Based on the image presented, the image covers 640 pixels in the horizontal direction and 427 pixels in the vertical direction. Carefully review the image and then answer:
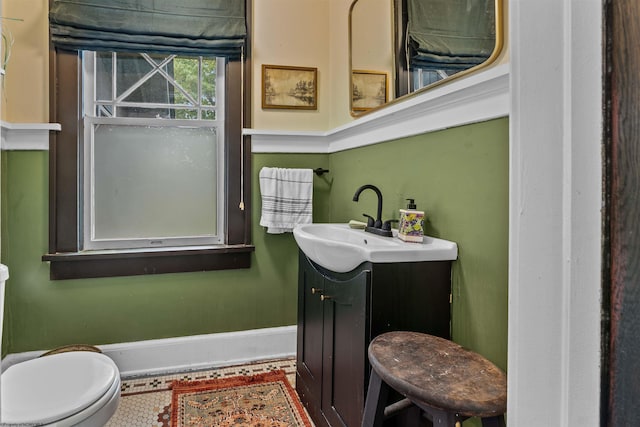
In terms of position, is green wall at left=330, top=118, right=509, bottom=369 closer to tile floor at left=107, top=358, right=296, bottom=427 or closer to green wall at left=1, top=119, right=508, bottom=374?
green wall at left=1, top=119, right=508, bottom=374

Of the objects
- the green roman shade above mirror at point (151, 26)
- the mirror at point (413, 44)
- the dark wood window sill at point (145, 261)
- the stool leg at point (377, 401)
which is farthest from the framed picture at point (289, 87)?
the stool leg at point (377, 401)

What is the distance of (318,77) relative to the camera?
2.42 meters

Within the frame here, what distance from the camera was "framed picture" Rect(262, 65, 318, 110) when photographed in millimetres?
2324

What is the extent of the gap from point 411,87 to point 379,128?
274 millimetres

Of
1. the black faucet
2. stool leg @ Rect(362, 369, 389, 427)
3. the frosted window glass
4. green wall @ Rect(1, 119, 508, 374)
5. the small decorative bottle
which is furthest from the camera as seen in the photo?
the frosted window glass

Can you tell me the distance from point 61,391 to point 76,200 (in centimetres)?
117

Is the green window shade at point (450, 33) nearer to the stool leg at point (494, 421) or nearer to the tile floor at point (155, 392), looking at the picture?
the stool leg at point (494, 421)

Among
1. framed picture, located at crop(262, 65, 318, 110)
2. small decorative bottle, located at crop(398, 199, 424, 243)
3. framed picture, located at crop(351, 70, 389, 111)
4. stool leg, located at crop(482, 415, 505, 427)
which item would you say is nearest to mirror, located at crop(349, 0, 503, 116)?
A: framed picture, located at crop(351, 70, 389, 111)

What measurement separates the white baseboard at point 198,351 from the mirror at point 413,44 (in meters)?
1.45

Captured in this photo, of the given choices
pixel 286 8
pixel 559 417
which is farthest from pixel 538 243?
pixel 286 8

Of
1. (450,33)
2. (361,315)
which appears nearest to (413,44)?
(450,33)

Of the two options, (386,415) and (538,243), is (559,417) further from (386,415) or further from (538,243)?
(386,415)

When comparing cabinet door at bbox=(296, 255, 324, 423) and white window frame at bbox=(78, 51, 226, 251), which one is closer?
cabinet door at bbox=(296, 255, 324, 423)

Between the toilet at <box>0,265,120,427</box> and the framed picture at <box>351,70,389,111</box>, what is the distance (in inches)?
61.7
